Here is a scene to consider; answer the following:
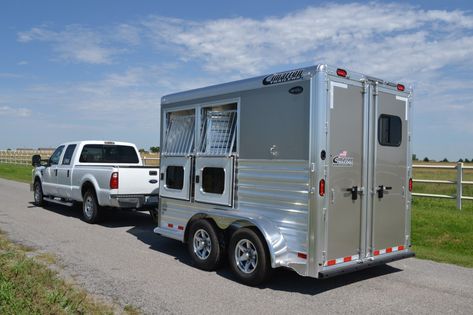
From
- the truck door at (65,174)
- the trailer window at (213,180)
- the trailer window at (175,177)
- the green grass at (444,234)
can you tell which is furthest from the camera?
the truck door at (65,174)

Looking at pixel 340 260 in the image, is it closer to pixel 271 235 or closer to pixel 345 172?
pixel 271 235

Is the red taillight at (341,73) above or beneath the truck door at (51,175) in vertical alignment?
above

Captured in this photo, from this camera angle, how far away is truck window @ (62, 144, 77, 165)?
41.9 ft

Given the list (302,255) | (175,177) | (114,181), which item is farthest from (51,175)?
(302,255)

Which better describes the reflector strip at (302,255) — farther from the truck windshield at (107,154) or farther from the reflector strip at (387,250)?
the truck windshield at (107,154)

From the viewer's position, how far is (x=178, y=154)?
800cm

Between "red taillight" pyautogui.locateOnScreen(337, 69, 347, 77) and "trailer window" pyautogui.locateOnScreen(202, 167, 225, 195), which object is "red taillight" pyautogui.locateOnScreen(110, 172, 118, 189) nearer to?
"trailer window" pyautogui.locateOnScreen(202, 167, 225, 195)

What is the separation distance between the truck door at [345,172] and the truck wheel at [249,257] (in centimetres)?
81

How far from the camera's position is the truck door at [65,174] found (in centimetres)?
1255

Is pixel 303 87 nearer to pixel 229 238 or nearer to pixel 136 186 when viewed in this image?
pixel 229 238

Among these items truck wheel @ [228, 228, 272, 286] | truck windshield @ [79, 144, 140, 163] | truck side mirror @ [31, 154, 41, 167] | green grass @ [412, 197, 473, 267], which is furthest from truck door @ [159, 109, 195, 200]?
truck side mirror @ [31, 154, 41, 167]

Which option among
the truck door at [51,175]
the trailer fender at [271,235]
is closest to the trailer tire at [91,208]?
the truck door at [51,175]

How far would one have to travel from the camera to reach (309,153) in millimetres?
5785

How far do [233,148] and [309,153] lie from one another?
1.53 meters
